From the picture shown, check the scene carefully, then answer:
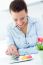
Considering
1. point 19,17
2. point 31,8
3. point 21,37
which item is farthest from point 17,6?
point 31,8

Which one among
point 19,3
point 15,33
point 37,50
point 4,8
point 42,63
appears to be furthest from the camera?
point 4,8

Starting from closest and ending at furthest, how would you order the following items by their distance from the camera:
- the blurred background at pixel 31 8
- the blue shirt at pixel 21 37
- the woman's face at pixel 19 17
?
the woman's face at pixel 19 17, the blue shirt at pixel 21 37, the blurred background at pixel 31 8

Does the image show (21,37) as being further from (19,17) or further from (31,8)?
(31,8)

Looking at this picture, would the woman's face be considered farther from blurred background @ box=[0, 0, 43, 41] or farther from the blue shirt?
blurred background @ box=[0, 0, 43, 41]

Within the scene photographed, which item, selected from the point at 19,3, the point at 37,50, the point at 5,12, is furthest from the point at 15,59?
the point at 5,12

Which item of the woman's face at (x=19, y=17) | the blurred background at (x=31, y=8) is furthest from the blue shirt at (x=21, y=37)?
the blurred background at (x=31, y=8)

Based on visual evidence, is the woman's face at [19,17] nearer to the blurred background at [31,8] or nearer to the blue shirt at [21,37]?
the blue shirt at [21,37]

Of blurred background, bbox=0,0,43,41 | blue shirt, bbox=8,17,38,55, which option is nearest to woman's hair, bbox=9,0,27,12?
blue shirt, bbox=8,17,38,55

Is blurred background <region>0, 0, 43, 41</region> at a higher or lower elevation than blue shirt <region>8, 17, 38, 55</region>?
higher

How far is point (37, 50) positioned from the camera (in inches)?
40.5

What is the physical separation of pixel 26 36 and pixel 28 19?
0.13m

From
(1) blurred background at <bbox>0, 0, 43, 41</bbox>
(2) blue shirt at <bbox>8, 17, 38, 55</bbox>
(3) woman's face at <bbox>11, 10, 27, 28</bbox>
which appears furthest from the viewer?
(1) blurred background at <bbox>0, 0, 43, 41</bbox>

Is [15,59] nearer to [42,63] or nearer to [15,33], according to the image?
[42,63]

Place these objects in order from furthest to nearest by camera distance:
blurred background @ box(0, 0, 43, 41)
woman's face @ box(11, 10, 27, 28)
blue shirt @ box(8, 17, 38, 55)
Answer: blurred background @ box(0, 0, 43, 41) < blue shirt @ box(8, 17, 38, 55) < woman's face @ box(11, 10, 27, 28)
